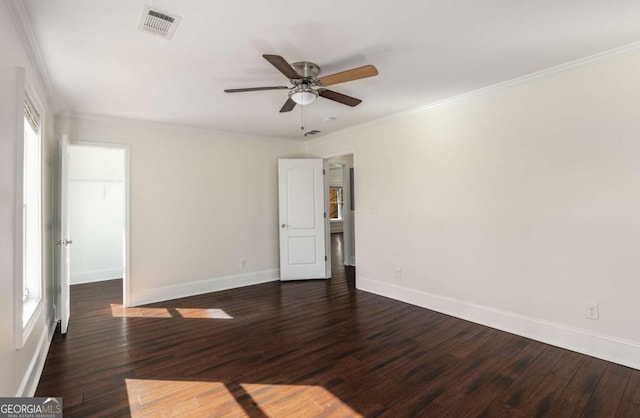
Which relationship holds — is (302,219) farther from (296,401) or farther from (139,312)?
(296,401)

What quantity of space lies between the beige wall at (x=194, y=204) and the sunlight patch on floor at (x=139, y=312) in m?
0.19

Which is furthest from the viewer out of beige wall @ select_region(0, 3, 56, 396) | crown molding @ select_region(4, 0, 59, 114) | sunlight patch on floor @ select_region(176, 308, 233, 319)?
sunlight patch on floor @ select_region(176, 308, 233, 319)

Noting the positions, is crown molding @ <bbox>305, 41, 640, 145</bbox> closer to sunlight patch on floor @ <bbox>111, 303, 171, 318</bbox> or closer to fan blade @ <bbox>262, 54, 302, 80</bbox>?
fan blade @ <bbox>262, 54, 302, 80</bbox>

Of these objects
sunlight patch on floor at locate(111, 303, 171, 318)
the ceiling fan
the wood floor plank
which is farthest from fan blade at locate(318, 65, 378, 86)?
sunlight patch on floor at locate(111, 303, 171, 318)

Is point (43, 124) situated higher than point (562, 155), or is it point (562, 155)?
point (43, 124)

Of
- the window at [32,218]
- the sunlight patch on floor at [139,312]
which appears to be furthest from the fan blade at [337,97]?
the sunlight patch on floor at [139,312]

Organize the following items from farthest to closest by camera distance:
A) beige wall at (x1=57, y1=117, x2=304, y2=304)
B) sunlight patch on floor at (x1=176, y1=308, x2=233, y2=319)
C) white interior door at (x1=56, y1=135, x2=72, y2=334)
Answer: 1. beige wall at (x1=57, y1=117, x2=304, y2=304)
2. sunlight patch on floor at (x1=176, y1=308, x2=233, y2=319)
3. white interior door at (x1=56, y1=135, x2=72, y2=334)

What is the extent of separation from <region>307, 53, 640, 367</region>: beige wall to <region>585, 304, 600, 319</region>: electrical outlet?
3 cm

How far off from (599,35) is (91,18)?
3.41 meters

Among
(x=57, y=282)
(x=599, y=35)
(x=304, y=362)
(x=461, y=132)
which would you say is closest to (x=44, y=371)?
(x=57, y=282)

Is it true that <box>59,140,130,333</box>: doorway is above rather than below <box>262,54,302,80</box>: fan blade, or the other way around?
below

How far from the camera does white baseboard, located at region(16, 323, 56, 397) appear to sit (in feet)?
6.68

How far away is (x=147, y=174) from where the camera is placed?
4.31 meters

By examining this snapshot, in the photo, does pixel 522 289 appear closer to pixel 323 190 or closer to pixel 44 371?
pixel 323 190
